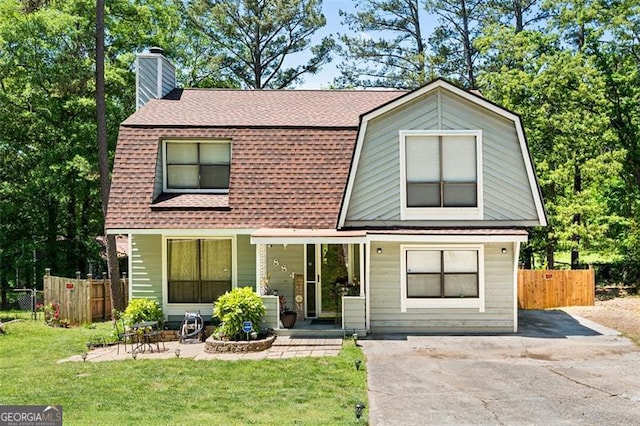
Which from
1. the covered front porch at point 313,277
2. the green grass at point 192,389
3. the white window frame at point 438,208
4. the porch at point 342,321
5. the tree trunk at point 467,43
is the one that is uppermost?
the tree trunk at point 467,43

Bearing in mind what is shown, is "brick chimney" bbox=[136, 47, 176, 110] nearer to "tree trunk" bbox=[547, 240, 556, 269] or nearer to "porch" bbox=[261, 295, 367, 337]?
"porch" bbox=[261, 295, 367, 337]

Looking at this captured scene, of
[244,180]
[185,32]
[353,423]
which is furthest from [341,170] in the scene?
[185,32]

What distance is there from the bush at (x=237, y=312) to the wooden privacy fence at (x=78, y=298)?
7829 mm

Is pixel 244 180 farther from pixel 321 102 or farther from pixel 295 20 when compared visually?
pixel 295 20

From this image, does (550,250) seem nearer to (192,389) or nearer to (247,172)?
(247,172)

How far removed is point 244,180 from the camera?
16.6m

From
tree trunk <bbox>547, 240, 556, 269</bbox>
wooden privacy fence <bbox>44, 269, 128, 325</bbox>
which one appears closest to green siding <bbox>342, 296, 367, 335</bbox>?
wooden privacy fence <bbox>44, 269, 128, 325</bbox>

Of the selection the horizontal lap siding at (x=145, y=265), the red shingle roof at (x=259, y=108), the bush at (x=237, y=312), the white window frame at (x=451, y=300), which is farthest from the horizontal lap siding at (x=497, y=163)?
the horizontal lap siding at (x=145, y=265)

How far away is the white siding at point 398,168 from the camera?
15719 mm

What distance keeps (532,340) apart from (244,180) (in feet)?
28.3

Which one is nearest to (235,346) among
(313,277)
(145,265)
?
(313,277)

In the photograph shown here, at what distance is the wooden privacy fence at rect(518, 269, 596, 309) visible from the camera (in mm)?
20703

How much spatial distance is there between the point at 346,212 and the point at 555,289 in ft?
31.3

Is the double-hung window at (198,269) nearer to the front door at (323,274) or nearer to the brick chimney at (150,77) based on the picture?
the front door at (323,274)
